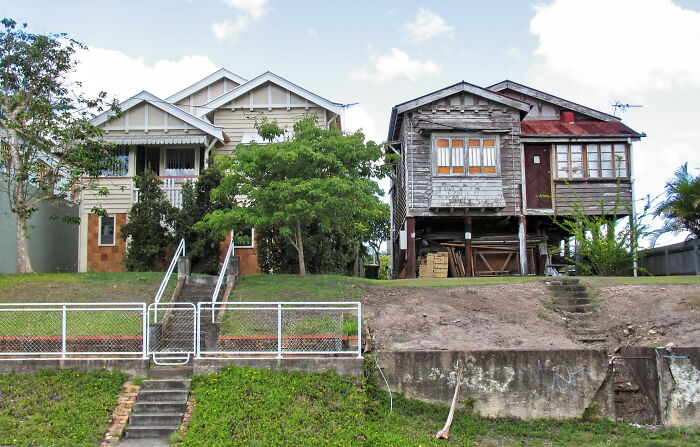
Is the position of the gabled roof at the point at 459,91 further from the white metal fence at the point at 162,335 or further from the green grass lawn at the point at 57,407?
the green grass lawn at the point at 57,407

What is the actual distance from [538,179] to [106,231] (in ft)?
52.3

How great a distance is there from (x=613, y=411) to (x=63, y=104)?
1873 cm

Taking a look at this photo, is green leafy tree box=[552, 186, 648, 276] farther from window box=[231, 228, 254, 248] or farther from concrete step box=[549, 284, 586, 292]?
window box=[231, 228, 254, 248]

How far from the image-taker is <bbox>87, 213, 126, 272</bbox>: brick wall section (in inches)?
934

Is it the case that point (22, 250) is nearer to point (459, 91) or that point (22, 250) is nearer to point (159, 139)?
point (159, 139)

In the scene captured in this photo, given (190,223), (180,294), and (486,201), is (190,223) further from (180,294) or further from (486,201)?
(486,201)

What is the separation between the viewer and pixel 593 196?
24.1 m

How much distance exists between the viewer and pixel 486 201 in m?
23.4

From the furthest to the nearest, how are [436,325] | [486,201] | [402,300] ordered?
[486,201], [402,300], [436,325]

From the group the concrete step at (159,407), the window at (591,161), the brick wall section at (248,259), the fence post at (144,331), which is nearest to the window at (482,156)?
the window at (591,161)

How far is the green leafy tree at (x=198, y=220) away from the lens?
21219mm

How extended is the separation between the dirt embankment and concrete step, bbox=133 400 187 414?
4.38 m

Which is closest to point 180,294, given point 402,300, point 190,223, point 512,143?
point 190,223

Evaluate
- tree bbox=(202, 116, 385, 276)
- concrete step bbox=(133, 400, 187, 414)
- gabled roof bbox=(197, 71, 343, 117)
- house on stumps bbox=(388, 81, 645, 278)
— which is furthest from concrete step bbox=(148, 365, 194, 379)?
gabled roof bbox=(197, 71, 343, 117)
